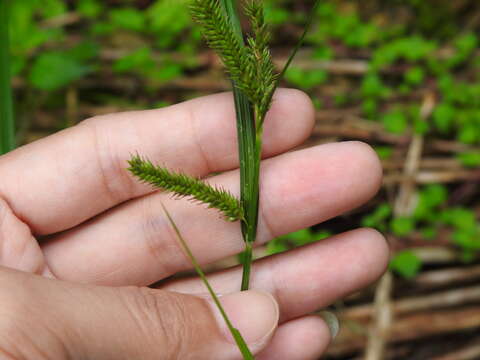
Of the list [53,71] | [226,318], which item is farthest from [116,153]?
[53,71]

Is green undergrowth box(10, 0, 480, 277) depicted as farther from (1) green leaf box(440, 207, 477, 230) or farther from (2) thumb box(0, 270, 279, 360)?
(2) thumb box(0, 270, 279, 360)

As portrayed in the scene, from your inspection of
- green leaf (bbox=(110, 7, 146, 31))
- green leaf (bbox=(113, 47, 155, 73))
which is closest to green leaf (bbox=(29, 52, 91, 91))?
green leaf (bbox=(113, 47, 155, 73))

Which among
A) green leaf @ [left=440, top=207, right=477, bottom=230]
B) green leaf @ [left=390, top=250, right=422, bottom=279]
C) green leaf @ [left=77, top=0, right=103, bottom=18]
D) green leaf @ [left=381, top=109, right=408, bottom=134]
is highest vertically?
green leaf @ [left=77, top=0, right=103, bottom=18]

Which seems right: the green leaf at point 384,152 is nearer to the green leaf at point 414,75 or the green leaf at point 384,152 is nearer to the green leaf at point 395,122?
the green leaf at point 395,122

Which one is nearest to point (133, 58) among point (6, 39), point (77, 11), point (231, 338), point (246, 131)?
point (77, 11)

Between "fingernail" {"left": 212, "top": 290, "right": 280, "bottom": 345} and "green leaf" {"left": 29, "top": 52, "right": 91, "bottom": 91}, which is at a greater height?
"green leaf" {"left": 29, "top": 52, "right": 91, "bottom": 91}

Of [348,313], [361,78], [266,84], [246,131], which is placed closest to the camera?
[266,84]

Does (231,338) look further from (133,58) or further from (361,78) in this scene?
(361,78)

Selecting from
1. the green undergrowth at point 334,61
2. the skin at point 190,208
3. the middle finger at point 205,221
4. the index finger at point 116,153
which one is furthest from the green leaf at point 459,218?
the index finger at point 116,153
